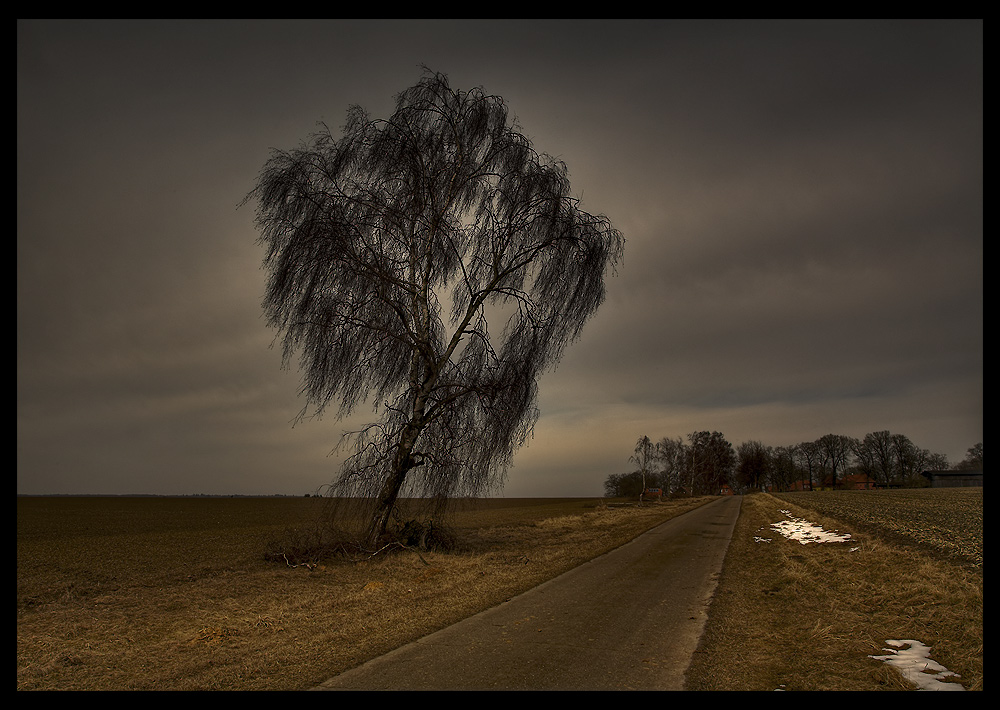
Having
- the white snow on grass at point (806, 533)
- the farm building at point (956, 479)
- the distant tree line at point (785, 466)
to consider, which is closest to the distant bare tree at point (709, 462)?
the distant tree line at point (785, 466)

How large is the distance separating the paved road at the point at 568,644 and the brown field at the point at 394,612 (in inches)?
12.0

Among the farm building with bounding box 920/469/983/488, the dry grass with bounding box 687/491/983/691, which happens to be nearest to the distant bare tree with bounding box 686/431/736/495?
the farm building with bounding box 920/469/983/488

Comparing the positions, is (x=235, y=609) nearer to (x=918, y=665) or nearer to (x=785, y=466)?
(x=918, y=665)

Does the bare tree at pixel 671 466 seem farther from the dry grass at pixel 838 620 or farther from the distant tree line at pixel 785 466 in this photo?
the dry grass at pixel 838 620

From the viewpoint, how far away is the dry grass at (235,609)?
507 cm

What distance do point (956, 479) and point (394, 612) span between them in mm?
100169

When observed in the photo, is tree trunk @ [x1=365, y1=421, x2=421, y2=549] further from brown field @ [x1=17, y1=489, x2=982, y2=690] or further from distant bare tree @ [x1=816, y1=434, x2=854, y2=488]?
distant bare tree @ [x1=816, y1=434, x2=854, y2=488]

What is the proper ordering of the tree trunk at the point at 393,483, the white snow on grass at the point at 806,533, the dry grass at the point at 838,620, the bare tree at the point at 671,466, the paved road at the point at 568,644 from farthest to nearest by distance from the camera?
1. the bare tree at the point at 671,466
2. the white snow on grass at the point at 806,533
3. the tree trunk at the point at 393,483
4. the dry grass at the point at 838,620
5. the paved road at the point at 568,644

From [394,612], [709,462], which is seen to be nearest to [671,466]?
[709,462]

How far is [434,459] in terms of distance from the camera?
39.8 ft

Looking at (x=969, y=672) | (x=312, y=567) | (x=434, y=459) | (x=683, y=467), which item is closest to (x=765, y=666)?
(x=969, y=672)

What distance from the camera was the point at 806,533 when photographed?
17641 millimetres

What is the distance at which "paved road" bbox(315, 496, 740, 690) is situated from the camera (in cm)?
461
